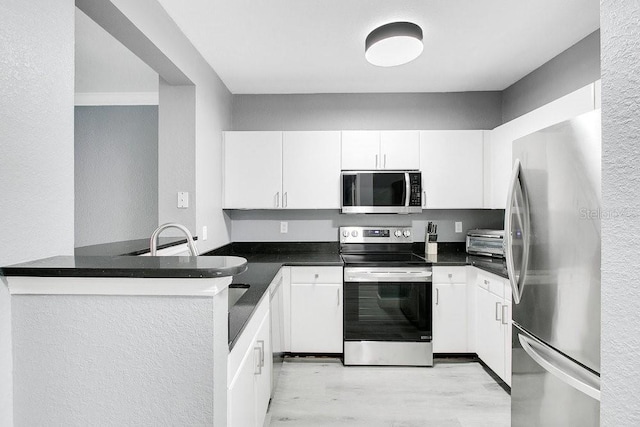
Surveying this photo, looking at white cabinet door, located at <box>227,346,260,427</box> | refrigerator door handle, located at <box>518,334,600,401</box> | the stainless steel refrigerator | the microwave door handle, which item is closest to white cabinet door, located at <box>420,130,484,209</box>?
the microwave door handle

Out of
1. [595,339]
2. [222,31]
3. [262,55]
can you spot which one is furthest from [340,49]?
[595,339]

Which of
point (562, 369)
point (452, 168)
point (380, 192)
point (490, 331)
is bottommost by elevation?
point (490, 331)

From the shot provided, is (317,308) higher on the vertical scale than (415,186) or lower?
lower

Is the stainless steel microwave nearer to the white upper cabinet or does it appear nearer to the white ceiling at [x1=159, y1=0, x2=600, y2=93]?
the white upper cabinet

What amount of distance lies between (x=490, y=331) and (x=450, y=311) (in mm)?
338

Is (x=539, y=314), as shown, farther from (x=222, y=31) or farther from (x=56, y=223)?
(x=222, y=31)

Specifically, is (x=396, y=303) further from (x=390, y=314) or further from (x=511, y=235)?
(x=511, y=235)

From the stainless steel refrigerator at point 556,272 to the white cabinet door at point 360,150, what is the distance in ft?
5.05

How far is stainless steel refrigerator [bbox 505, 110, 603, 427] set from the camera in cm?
122

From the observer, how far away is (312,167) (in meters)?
3.21

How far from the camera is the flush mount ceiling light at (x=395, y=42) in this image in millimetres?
2129

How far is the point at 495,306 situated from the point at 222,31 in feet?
8.64

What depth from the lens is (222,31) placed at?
7.40ft

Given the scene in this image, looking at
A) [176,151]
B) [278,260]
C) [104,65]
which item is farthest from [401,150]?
[104,65]
